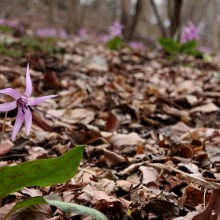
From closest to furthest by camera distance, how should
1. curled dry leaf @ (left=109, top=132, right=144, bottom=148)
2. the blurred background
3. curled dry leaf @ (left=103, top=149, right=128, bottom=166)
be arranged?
curled dry leaf @ (left=103, top=149, right=128, bottom=166), curled dry leaf @ (left=109, top=132, right=144, bottom=148), the blurred background

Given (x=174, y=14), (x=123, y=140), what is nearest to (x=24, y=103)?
(x=123, y=140)

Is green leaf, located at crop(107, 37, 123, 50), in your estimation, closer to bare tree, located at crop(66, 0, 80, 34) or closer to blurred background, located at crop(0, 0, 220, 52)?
blurred background, located at crop(0, 0, 220, 52)

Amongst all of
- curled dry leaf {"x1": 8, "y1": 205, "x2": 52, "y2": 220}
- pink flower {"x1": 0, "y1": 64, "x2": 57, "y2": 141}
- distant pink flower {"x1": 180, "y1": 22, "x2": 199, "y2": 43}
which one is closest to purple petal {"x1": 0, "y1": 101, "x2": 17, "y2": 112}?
pink flower {"x1": 0, "y1": 64, "x2": 57, "y2": 141}

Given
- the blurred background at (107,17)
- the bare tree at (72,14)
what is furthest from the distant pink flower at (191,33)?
the bare tree at (72,14)

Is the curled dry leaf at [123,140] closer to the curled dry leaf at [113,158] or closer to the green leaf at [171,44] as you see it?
the curled dry leaf at [113,158]

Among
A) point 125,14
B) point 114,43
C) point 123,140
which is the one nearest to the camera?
point 123,140

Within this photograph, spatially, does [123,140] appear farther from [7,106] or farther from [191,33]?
[191,33]

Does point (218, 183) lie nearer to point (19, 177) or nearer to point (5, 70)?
point (19, 177)
